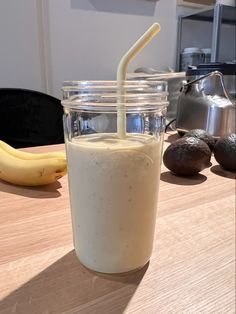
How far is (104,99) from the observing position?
25 centimetres

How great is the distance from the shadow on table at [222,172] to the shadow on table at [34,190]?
292mm

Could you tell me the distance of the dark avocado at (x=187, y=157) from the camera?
50 centimetres

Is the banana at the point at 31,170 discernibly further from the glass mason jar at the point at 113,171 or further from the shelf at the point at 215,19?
the shelf at the point at 215,19

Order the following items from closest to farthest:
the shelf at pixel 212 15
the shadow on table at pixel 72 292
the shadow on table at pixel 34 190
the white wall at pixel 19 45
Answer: the shadow on table at pixel 72 292 → the shadow on table at pixel 34 190 → the white wall at pixel 19 45 → the shelf at pixel 212 15

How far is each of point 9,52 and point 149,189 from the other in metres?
1.32

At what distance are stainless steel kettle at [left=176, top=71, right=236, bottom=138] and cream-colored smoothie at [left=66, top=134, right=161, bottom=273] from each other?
1.71 ft

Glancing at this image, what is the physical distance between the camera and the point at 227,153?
535mm

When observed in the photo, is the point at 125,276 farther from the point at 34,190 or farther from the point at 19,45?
the point at 19,45

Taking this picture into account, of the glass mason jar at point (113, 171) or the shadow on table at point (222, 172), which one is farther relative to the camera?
the shadow on table at point (222, 172)

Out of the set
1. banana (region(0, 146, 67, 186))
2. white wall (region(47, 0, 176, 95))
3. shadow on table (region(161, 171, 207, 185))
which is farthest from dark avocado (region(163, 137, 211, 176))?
white wall (region(47, 0, 176, 95))

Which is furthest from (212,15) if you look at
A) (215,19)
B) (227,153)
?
(227,153)

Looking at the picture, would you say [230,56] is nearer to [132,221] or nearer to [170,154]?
[170,154]

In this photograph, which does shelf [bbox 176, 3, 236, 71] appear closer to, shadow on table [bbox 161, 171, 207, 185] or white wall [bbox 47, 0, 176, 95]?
white wall [bbox 47, 0, 176, 95]

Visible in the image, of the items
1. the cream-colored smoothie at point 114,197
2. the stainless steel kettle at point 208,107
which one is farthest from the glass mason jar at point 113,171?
the stainless steel kettle at point 208,107
